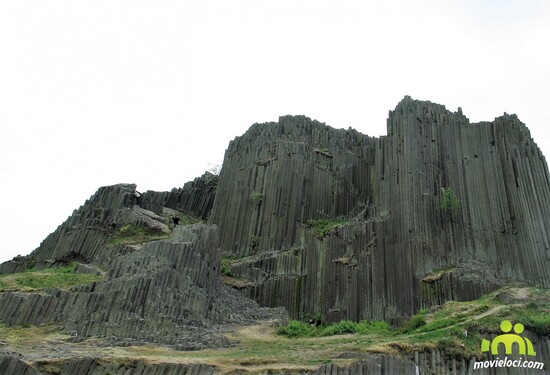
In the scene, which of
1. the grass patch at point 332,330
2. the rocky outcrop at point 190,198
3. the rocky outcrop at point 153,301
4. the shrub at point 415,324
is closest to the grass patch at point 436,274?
the grass patch at point 332,330

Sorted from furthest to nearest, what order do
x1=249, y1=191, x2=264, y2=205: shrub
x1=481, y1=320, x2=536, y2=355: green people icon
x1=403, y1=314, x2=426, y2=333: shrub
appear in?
1. x1=249, y1=191, x2=264, y2=205: shrub
2. x1=403, y1=314, x2=426, y2=333: shrub
3. x1=481, y1=320, x2=536, y2=355: green people icon

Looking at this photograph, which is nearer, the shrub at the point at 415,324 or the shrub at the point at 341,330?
the shrub at the point at 415,324

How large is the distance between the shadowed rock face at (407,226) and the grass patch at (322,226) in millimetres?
282

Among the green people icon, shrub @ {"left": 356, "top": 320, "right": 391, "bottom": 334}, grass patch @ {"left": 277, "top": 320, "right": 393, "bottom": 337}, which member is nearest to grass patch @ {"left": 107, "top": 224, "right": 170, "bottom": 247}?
grass patch @ {"left": 277, "top": 320, "right": 393, "bottom": 337}

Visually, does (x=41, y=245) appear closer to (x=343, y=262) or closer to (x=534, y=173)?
(x=343, y=262)

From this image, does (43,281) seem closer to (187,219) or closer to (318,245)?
(318,245)

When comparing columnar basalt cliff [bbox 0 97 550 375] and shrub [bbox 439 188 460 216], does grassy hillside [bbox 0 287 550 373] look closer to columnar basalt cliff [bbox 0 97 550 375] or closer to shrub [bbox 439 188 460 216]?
columnar basalt cliff [bbox 0 97 550 375]

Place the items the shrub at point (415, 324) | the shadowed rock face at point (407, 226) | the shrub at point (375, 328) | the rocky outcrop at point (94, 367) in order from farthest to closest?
→ the shadowed rock face at point (407, 226), the shrub at point (375, 328), the shrub at point (415, 324), the rocky outcrop at point (94, 367)

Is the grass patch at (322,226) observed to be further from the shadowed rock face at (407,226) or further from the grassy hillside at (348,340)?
the grassy hillside at (348,340)

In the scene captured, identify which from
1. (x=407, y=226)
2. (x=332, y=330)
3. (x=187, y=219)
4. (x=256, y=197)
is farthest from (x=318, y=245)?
(x=187, y=219)

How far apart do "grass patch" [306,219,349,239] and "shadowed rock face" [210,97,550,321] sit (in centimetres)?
28

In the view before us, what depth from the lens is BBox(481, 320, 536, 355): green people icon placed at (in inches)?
774

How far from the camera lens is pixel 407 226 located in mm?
36469

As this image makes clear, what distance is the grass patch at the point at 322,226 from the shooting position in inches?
1677
